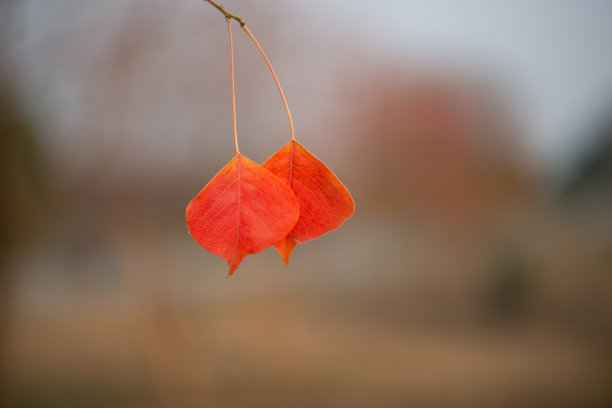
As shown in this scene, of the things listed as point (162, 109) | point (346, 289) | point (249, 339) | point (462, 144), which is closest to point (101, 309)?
point (249, 339)

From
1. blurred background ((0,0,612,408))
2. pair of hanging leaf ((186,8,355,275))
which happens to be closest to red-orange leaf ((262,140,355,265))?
pair of hanging leaf ((186,8,355,275))

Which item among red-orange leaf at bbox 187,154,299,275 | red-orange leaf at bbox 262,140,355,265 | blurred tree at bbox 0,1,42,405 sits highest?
blurred tree at bbox 0,1,42,405

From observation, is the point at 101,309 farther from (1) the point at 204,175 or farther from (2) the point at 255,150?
(2) the point at 255,150

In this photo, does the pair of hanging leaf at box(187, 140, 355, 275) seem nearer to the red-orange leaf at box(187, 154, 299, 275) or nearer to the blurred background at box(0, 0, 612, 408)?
the red-orange leaf at box(187, 154, 299, 275)

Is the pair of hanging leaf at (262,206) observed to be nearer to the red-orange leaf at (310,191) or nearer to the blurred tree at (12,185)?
the red-orange leaf at (310,191)

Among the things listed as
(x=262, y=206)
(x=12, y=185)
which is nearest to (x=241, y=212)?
(x=262, y=206)

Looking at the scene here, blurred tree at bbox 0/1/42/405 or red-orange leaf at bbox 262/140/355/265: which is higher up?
blurred tree at bbox 0/1/42/405

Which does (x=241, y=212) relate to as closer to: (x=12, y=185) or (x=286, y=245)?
(x=286, y=245)

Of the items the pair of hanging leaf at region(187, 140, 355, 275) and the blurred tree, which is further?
the blurred tree
